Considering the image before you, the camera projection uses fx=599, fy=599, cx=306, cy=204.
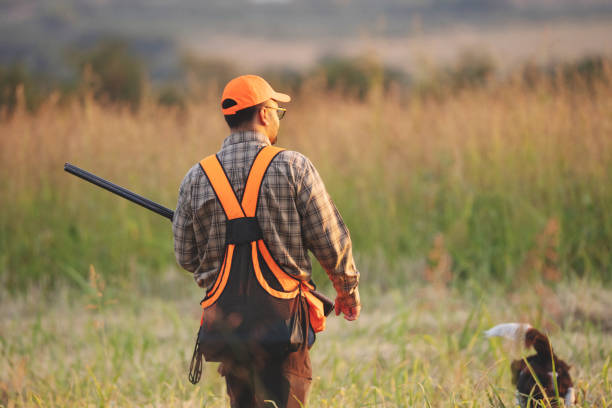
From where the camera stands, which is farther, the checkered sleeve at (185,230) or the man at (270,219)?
the checkered sleeve at (185,230)

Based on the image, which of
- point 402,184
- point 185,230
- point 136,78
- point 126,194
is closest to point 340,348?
point 185,230

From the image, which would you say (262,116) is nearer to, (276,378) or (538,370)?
(276,378)

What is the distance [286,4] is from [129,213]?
117 meters

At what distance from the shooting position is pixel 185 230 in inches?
92.9

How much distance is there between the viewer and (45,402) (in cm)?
313

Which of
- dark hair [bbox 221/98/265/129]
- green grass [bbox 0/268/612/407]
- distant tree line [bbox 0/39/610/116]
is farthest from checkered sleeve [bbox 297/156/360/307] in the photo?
distant tree line [bbox 0/39/610/116]

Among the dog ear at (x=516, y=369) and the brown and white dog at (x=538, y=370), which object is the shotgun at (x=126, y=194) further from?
the dog ear at (x=516, y=369)

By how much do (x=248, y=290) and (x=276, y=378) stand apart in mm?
360

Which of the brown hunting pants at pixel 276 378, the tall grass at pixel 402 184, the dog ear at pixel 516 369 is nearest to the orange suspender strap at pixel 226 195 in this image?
the brown hunting pants at pixel 276 378

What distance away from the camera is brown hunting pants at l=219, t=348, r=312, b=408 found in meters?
2.22

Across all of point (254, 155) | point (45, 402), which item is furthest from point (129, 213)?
point (254, 155)

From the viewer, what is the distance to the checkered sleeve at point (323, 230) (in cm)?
220

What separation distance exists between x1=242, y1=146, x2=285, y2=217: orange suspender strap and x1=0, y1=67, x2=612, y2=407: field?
127cm

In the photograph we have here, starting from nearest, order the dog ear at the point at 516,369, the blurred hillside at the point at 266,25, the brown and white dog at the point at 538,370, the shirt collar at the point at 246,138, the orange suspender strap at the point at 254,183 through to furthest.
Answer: the orange suspender strap at the point at 254,183 < the shirt collar at the point at 246,138 < the brown and white dog at the point at 538,370 < the dog ear at the point at 516,369 < the blurred hillside at the point at 266,25
